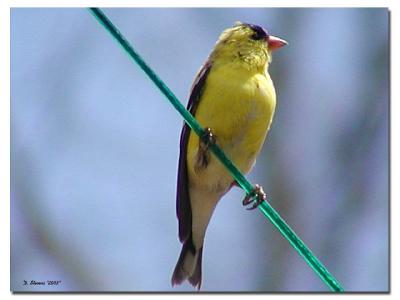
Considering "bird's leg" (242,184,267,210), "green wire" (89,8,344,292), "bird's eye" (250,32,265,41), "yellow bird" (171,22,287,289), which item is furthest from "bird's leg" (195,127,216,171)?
"green wire" (89,8,344,292)

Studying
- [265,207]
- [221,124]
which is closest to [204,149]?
[221,124]

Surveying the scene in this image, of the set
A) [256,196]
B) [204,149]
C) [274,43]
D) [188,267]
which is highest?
[274,43]

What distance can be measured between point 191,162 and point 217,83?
10.4 inches

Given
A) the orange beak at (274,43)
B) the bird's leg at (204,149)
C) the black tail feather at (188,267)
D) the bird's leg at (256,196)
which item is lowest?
the black tail feather at (188,267)

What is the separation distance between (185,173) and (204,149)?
0.17 meters

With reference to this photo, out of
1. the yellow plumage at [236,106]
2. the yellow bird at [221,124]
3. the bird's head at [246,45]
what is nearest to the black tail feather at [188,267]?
the yellow bird at [221,124]

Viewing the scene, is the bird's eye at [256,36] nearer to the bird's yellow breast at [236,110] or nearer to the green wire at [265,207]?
A: the bird's yellow breast at [236,110]

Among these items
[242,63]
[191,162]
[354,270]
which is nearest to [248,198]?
[191,162]

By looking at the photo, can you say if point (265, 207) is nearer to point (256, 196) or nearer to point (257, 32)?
point (256, 196)

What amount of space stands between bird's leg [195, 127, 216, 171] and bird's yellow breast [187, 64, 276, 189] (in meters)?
0.02

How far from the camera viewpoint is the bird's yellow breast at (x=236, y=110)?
2.69 m

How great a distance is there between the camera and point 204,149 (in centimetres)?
274

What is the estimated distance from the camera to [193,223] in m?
2.97

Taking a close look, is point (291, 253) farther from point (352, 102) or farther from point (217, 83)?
point (217, 83)
